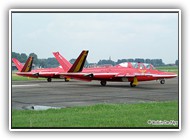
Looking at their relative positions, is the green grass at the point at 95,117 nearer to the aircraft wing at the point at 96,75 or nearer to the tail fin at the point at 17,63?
the tail fin at the point at 17,63

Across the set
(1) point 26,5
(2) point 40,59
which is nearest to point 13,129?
(2) point 40,59

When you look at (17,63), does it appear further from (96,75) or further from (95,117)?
(96,75)

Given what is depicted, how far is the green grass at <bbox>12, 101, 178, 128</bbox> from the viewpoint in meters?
7.54

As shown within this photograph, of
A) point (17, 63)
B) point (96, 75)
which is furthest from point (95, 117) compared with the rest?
point (96, 75)

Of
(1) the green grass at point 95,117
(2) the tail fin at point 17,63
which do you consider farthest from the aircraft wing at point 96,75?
(2) the tail fin at point 17,63

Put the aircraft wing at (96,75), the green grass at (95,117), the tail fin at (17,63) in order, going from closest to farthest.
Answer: the green grass at (95,117) → the tail fin at (17,63) → the aircraft wing at (96,75)

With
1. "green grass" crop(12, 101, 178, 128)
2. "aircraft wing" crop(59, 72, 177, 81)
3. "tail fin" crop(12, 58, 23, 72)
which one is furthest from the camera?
"aircraft wing" crop(59, 72, 177, 81)

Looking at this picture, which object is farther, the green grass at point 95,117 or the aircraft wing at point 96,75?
the aircraft wing at point 96,75

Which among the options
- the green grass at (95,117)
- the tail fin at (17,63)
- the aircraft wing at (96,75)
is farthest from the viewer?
the aircraft wing at (96,75)

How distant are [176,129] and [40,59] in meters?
3.07

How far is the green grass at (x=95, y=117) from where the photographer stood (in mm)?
7543

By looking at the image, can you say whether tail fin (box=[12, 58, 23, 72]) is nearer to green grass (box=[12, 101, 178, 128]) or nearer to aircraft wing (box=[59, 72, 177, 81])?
green grass (box=[12, 101, 178, 128])

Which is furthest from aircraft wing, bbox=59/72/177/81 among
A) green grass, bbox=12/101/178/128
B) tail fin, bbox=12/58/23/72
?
tail fin, bbox=12/58/23/72
